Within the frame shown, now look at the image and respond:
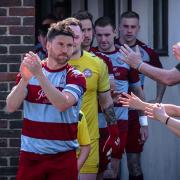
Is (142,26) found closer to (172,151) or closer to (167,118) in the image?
(172,151)

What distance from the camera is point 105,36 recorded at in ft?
24.5

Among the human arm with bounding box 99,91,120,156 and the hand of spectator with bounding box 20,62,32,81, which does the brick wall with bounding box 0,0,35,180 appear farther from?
the hand of spectator with bounding box 20,62,32,81

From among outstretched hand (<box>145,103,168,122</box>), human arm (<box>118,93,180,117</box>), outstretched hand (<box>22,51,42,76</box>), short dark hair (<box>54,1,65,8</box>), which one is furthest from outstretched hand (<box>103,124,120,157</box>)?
short dark hair (<box>54,1,65,8</box>)

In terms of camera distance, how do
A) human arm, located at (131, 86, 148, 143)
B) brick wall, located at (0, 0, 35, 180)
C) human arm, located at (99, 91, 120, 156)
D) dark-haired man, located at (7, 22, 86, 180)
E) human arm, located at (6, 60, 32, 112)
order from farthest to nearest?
human arm, located at (131, 86, 148, 143) < brick wall, located at (0, 0, 35, 180) < human arm, located at (99, 91, 120, 156) < dark-haired man, located at (7, 22, 86, 180) < human arm, located at (6, 60, 32, 112)

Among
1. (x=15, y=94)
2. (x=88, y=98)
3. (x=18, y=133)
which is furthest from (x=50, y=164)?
(x=18, y=133)

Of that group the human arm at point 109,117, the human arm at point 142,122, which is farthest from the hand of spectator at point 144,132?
the human arm at point 109,117

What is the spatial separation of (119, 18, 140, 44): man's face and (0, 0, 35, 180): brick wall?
46.9 inches

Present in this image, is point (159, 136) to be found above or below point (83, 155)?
below

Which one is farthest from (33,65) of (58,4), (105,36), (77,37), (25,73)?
(58,4)

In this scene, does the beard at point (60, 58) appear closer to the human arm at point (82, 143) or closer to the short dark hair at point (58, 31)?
the short dark hair at point (58, 31)

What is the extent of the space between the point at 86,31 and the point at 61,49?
1564 mm

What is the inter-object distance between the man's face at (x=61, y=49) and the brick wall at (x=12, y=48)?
5.82ft

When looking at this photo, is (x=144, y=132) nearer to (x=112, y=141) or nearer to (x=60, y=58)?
(x=112, y=141)

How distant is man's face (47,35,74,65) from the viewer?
545 cm
